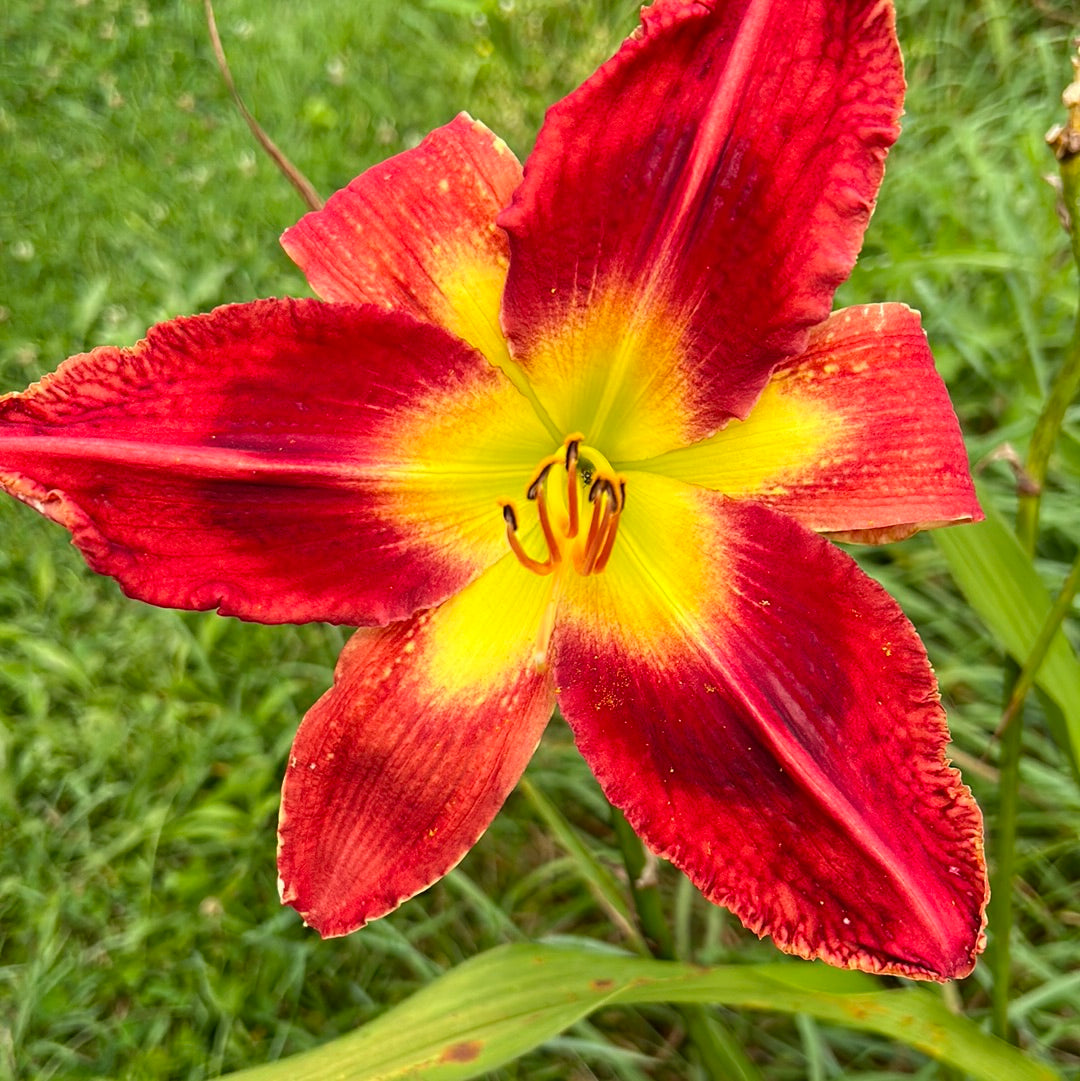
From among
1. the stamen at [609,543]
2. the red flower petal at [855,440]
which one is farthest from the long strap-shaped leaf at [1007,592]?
the stamen at [609,543]

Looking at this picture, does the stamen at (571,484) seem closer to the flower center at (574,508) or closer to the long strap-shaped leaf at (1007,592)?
the flower center at (574,508)

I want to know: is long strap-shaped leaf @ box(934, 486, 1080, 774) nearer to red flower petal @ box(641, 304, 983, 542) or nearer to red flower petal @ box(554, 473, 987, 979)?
red flower petal @ box(641, 304, 983, 542)

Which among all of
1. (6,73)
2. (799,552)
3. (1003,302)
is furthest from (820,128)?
(6,73)

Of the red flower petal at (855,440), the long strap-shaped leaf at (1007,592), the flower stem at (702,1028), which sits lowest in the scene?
the flower stem at (702,1028)

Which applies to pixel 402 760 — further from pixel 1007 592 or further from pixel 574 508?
pixel 1007 592

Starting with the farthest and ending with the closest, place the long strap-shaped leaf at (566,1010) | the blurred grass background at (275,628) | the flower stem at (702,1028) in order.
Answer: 1. the blurred grass background at (275,628)
2. the flower stem at (702,1028)
3. the long strap-shaped leaf at (566,1010)

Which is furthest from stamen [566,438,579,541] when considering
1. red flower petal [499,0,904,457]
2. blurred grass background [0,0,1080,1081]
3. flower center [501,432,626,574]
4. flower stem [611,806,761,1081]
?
blurred grass background [0,0,1080,1081]

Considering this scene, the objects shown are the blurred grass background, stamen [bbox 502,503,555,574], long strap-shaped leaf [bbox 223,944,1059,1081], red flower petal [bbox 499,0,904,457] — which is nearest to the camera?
red flower petal [bbox 499,0,904,457]
